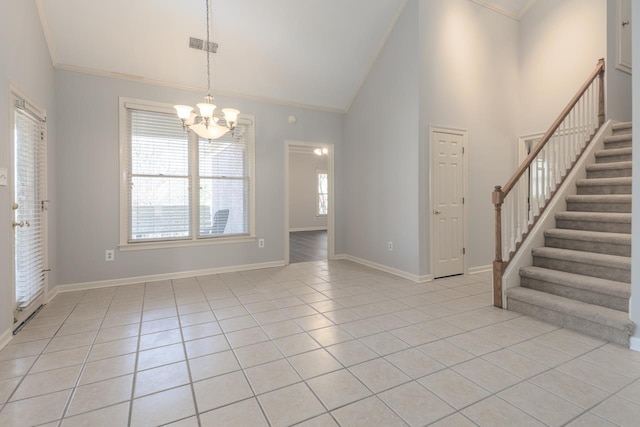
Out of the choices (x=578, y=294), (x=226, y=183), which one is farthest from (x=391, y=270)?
(x=226, y=183)

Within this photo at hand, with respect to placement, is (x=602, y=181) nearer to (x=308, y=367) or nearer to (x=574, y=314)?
(x=574, y=314)

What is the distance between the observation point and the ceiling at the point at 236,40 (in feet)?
Result: 12.0

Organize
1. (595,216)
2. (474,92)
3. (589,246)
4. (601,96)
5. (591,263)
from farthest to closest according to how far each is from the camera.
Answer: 1. (474,92)
2. (601,96)
3. (595,216)
4. (589,246)
5. (591,263)

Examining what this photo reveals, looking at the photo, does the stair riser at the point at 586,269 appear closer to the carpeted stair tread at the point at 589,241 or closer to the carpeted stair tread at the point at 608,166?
the carpeted stair tread at the point at 589,241

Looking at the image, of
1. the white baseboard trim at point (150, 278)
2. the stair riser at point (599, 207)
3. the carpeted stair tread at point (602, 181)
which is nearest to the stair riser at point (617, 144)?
the carpeted stair tread at point (602, 181)

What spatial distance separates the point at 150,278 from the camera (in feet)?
14.5

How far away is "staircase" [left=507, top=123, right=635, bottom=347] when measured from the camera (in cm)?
265

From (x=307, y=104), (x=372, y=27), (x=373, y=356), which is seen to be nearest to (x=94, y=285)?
(x=373, y=356)

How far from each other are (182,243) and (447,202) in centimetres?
378

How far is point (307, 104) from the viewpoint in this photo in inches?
217

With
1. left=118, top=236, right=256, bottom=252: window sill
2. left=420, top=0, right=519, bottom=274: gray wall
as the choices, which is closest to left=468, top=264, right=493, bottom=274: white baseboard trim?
left=420, top=0, right=519, bottom=274: gray wall

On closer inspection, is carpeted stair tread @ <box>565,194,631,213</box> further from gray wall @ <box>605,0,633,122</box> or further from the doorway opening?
the doorway opening

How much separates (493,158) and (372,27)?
264 centimetres

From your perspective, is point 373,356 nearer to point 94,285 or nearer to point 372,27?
point 94,285
